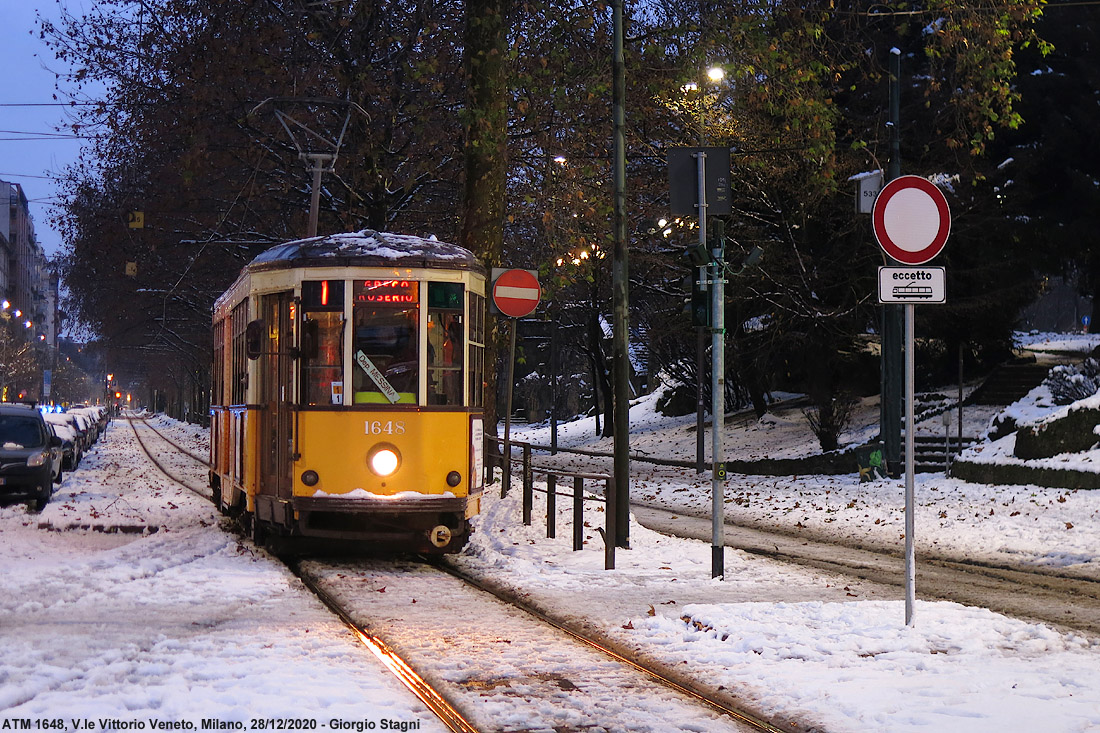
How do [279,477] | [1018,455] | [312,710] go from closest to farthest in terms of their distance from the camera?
[312,710] → [279,477] → [1018,455]

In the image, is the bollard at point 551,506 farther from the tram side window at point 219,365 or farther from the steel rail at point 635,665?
the tram side window at point 219,365

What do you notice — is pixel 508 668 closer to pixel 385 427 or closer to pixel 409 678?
pixel 409 678

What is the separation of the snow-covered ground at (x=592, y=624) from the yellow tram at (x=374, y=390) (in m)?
0.90

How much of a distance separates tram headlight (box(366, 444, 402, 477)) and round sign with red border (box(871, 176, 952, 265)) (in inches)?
228

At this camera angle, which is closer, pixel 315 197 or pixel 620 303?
pixel 620 303

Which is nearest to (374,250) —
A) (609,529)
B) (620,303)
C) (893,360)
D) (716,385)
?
(620,303)

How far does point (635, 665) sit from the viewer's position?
851cm

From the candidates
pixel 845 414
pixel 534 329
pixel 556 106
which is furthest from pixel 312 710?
pixel 534 329

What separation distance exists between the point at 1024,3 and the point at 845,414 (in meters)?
15.6

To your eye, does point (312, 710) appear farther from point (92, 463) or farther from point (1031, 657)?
point (92, 463)

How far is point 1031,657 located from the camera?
8.62m

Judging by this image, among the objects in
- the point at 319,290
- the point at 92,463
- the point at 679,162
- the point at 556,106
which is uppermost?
the point at 556,106

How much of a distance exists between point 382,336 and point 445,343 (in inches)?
25.8

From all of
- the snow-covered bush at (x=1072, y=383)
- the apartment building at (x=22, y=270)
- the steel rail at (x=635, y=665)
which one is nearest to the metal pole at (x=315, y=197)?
the steel rail at (x=635, y=665)
